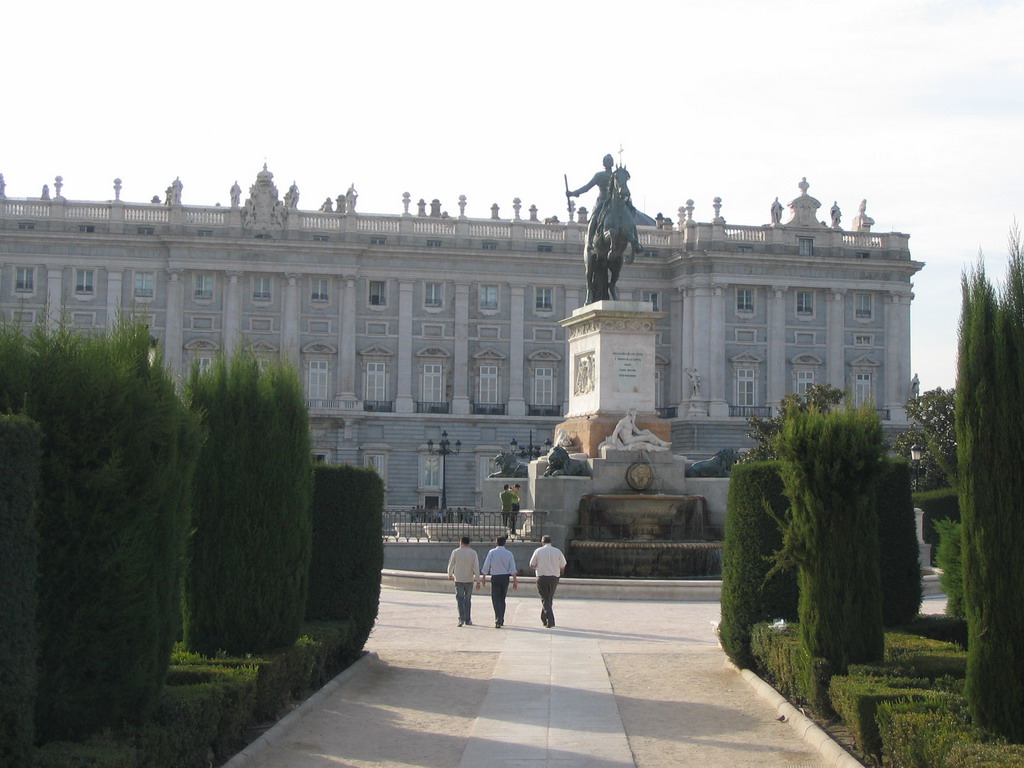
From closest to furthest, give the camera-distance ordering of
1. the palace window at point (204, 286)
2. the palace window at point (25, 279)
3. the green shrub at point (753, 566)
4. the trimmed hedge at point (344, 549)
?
the green shrub at point (753, 566) → the trimmed hedge at point (344, 549) → the palace window at point (25, 279) → the palace window at point (204, 286)

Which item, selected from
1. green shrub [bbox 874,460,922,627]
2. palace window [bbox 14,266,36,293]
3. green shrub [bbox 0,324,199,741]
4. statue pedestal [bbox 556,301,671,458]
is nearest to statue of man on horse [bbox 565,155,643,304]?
statue pedestal [bbox 556,301,671,458]

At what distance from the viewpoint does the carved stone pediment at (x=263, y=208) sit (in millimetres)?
75875

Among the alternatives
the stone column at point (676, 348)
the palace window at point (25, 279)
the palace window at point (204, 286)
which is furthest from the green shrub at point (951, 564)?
the palace window at point (25, 279)

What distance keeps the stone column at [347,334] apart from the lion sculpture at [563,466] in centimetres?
5007

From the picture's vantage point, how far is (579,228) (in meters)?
79.6

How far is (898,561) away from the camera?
1466cm

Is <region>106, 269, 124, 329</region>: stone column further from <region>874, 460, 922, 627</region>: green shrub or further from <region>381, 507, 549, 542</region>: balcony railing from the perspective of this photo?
<region>874, 460, 922, 627</region>: green shrub

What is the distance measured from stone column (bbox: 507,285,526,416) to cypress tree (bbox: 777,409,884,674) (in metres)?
65.9

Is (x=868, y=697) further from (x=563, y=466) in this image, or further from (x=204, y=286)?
(x=204, y=286)

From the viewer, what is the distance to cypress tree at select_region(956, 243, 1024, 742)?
8523mm

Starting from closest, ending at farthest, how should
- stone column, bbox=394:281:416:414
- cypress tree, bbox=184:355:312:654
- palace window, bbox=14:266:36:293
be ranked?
cypress tree, bbox=184:355:312:654, palace window, bbox=14:266:36:293, stone column, bbox=394:281:416:414

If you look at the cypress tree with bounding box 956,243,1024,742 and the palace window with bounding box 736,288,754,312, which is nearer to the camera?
the cypress tree with bounding box 956,243,1024,742

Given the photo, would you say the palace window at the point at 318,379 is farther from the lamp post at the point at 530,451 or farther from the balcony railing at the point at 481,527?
the balcony railing at the point at 481,527

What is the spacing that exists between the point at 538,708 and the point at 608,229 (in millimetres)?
15834
